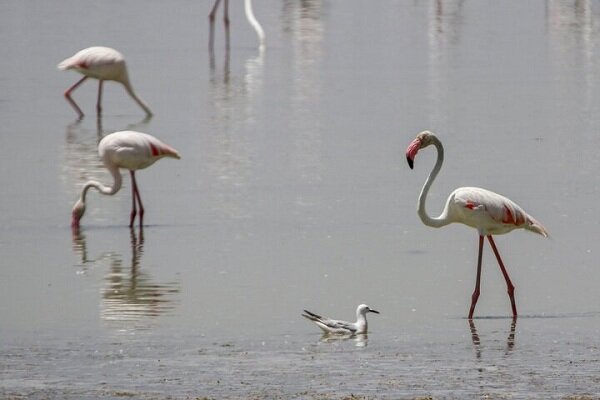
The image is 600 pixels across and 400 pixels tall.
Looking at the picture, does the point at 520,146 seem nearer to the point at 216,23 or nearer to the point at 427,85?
the point at 427,85

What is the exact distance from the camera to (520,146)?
1535 cm

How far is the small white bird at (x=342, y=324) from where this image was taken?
8.48m

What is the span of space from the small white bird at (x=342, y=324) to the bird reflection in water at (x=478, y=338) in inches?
23.9

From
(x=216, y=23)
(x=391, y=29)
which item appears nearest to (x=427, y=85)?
(x=391, y=29)

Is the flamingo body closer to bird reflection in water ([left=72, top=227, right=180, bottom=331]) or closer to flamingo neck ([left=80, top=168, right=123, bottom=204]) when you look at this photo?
bird reflection in water ([left=72, top=227, right=180, bottom=331])

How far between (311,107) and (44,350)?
10313 millimetres

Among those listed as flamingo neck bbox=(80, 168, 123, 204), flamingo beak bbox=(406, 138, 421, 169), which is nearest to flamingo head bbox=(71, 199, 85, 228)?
flamingo neck bbox=(80, 168, 123, 204)

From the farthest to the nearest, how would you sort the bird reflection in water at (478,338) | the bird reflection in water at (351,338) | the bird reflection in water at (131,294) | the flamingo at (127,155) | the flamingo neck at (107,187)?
the flamingo at (127,155) → the flamingo neck at (107,187) → the bird reflection in water at (131,294) → the bird reflection in water at (351,338) → the bird reflection in water at (478,338)

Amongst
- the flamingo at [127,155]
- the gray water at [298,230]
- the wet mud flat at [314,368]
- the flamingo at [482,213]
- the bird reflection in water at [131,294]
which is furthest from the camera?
the flamingo at [127,155]

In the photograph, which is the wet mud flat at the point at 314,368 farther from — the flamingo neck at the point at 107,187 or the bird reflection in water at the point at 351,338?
the flamingo neck at the point at 107,187

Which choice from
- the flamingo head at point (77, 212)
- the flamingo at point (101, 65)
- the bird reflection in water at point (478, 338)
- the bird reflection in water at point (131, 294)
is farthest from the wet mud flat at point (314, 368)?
the flamingo at point (101, 65)

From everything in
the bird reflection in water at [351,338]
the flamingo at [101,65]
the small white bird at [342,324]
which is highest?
the flamingo at [101,65]

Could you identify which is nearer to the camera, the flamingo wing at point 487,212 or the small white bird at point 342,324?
the small white bird at point 342,324

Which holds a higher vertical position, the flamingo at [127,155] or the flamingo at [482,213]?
the flamingo at [127,155]
